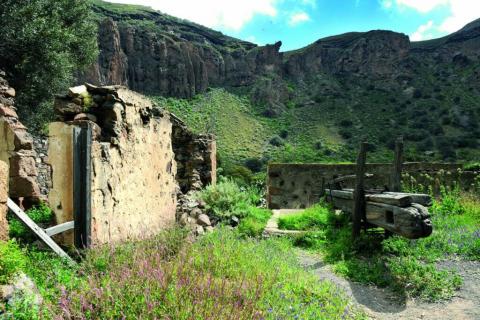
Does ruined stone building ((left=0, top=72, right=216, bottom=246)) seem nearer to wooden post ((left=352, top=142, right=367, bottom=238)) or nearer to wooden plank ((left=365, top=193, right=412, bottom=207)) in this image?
wooden post ((left=352, top=142, right=367, bottom=238))

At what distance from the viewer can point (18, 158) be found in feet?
24.4

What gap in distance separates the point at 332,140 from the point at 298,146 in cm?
438

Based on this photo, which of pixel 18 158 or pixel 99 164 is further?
pixel 18 158

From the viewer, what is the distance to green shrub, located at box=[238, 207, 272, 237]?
8.28m

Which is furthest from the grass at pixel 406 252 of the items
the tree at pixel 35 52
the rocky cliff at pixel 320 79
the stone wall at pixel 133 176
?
the rocky cliff at pixel 320 79

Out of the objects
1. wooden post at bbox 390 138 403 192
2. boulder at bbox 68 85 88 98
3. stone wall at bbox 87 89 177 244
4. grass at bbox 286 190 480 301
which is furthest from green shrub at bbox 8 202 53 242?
wooden post at bbox 390 138 403 192

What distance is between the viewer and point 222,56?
73625 mm

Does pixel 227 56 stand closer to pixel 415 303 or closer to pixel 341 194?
pixel 341 194

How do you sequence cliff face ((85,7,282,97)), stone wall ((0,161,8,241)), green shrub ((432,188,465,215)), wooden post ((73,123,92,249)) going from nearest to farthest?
stone wall ((0,161,8,241)) < wooden post ((73,123,92,249)) < green shrub ((432,188,465,215)) < cliff face ((85,7,282,97))

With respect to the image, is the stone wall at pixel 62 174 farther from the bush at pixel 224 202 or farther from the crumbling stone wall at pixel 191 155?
the crumbling stone wall at pixel 191 155

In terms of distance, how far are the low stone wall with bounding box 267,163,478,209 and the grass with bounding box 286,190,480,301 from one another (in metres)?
3.96

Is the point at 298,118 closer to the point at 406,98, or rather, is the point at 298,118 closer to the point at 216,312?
the point at 406,98

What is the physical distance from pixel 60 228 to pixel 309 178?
34.6 ft

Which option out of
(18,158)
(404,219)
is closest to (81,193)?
(18,158)
